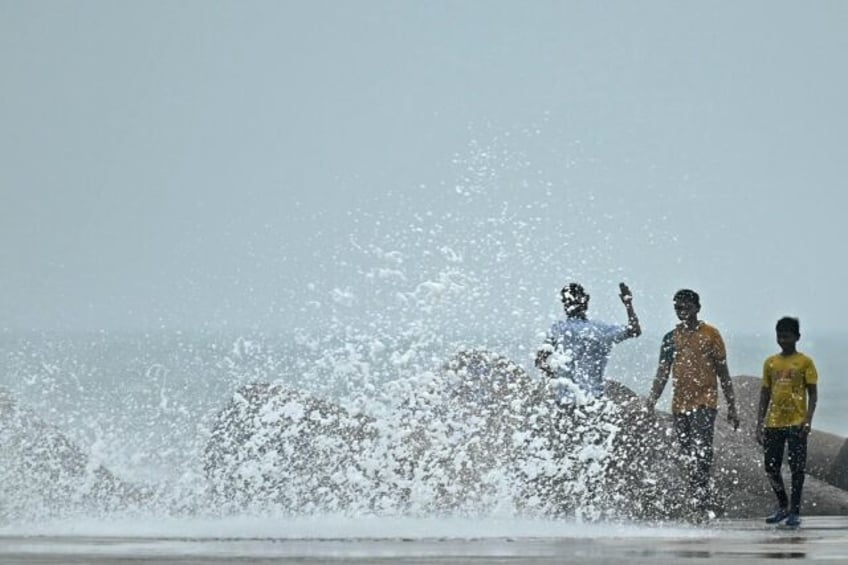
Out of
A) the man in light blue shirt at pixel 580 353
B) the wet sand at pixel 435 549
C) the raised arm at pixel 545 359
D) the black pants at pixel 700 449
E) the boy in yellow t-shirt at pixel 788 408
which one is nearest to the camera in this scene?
the wet sand at pixel 435 549

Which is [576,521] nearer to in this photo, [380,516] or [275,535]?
[380,516]

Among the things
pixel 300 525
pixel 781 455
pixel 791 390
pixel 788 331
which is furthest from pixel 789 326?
pixel 300 525

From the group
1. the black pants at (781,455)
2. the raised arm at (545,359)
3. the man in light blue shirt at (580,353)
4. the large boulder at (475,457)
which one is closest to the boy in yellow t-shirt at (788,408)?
the black pants at (781,455)

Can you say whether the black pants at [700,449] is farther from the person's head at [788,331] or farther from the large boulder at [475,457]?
the person's head at [788,331]

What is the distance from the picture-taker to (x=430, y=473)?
17062 millimetres

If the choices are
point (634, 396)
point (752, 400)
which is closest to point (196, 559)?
point (634, 396)

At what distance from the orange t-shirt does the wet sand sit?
2107 mm

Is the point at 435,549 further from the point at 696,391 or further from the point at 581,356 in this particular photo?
the point at 696,391

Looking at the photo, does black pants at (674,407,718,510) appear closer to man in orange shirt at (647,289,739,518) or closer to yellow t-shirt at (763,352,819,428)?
man in orange shirt at (647,289,739,518)

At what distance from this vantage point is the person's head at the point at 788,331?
1664 cm

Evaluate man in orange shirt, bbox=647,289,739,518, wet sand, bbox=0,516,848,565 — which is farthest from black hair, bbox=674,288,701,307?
wet sand, bbox=0,516,848,565

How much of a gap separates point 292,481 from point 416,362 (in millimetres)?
1628

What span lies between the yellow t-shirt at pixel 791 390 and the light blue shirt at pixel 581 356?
131 centimetres

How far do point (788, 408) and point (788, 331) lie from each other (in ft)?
2.07
